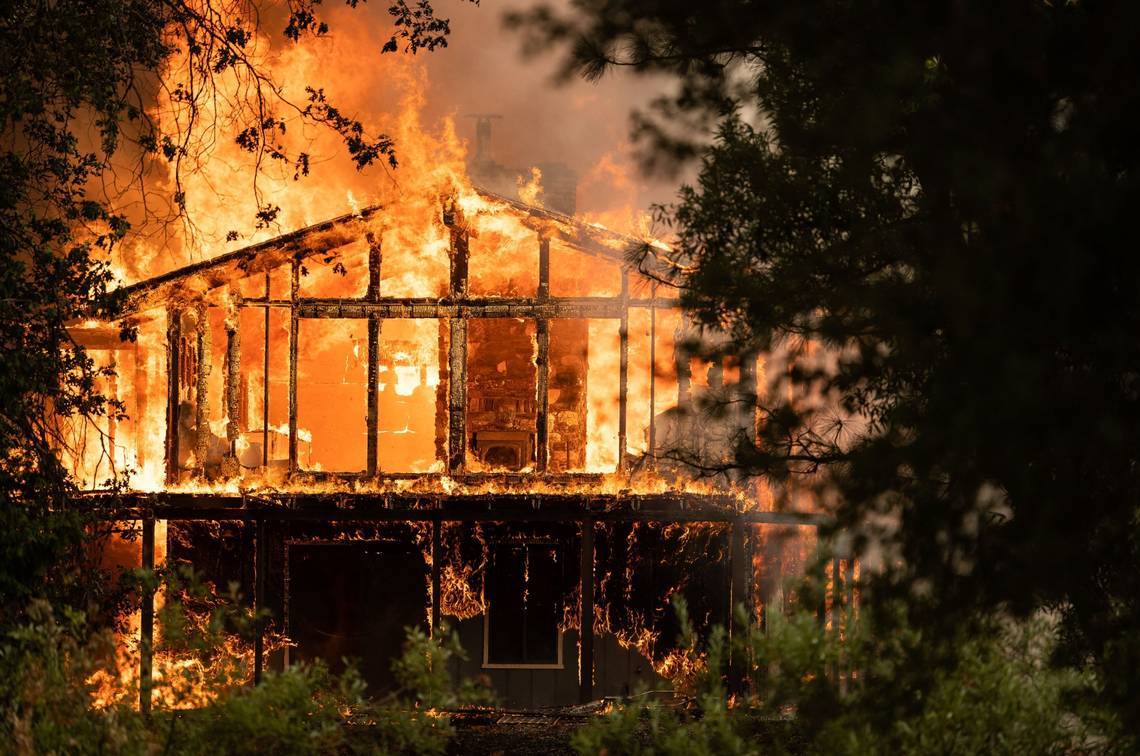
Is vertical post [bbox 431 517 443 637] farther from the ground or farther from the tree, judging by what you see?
the tree

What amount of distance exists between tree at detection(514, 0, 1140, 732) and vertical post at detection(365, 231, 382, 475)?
8.65 meters

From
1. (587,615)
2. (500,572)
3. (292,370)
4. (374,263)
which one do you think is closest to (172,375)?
(292,370)

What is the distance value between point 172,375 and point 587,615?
631cm

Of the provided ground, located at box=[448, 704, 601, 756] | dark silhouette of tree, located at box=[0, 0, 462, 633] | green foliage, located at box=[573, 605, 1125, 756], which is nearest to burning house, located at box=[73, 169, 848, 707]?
ground, located at box=[448, 704, 601, 756]

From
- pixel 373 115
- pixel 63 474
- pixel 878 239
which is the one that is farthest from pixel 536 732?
pixel 373 115

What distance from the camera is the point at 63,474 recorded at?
977 centimetres

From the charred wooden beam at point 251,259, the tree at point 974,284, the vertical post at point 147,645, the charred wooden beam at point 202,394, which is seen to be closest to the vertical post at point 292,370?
the charred wooden beam at point 251,259

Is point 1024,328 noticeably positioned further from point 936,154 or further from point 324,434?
point 324,434

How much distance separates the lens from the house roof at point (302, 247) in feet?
54.8

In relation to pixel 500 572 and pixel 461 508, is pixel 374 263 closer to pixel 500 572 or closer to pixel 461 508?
pixel 461 508

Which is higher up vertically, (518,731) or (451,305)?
(451,305)

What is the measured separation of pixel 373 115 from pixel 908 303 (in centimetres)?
2757

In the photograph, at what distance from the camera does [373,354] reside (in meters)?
16.8

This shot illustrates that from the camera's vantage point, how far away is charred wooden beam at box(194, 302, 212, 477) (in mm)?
17141
